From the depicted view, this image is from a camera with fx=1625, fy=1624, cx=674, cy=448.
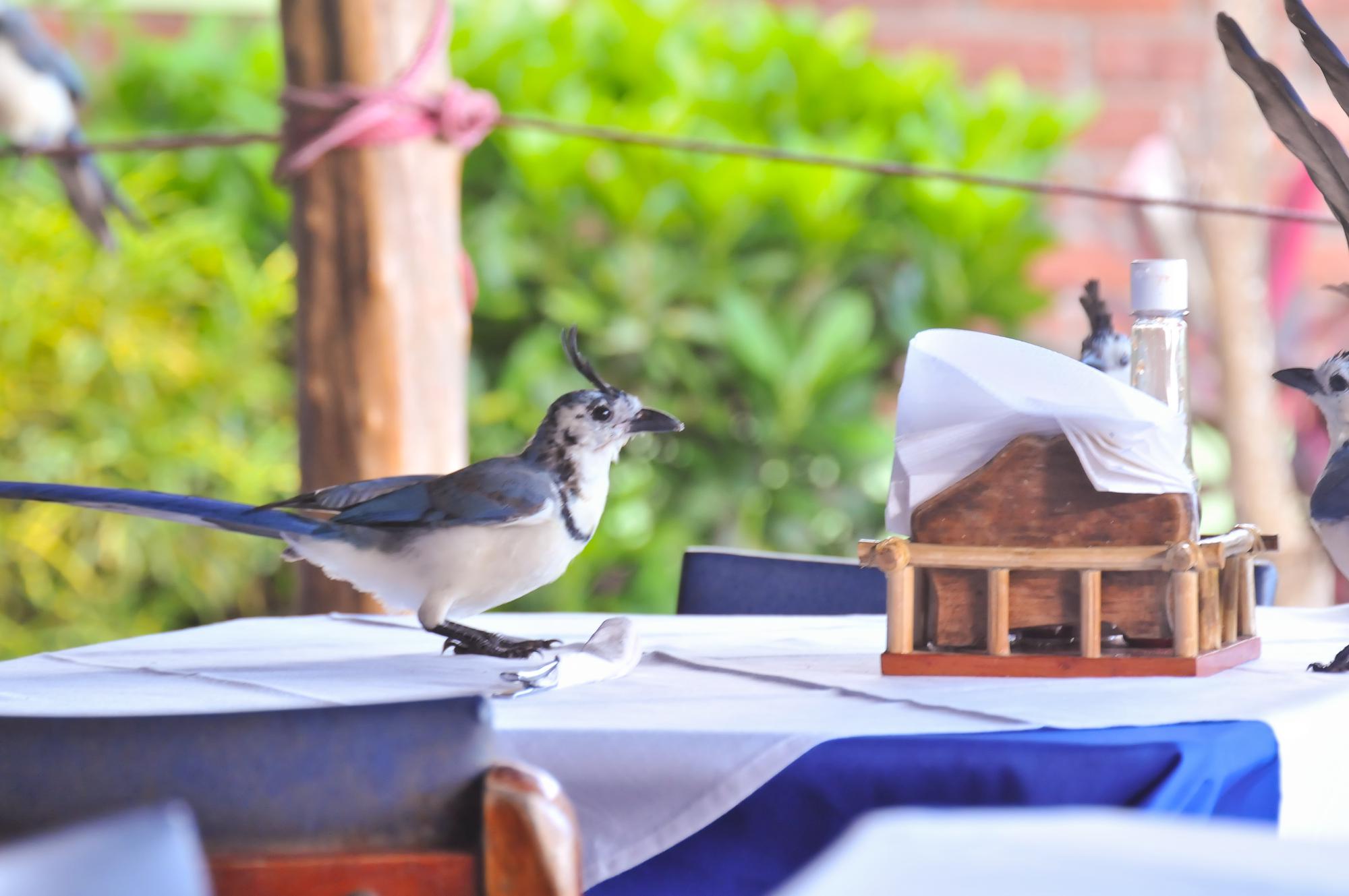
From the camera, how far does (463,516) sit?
1.27 meters

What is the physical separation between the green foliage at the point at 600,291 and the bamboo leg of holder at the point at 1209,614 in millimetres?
2135

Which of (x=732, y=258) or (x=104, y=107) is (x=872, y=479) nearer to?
(x=732, y=258)

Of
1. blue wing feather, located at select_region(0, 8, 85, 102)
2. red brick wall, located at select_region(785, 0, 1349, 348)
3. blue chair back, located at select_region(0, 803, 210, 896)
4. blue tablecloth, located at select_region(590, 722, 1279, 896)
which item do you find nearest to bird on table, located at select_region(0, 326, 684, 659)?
blue tablecloth, located at select_region(590, 722, 1279, 896)

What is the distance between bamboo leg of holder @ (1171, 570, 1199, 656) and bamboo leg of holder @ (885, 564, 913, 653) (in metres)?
0.20

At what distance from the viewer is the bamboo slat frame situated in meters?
1.23

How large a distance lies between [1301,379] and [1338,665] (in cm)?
31

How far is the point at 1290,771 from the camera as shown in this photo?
1.04 meters

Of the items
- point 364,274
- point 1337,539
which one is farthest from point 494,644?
point 364,274

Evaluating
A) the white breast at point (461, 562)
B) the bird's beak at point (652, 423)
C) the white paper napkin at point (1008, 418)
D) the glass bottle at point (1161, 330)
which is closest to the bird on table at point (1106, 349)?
the glass bottle at point (1161, 330)

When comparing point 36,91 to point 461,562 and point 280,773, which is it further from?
point 280,773

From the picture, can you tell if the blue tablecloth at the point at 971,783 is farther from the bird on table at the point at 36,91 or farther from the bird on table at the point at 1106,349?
the bird on table at the point at 36,91

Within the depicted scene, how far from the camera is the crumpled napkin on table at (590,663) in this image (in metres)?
1.17

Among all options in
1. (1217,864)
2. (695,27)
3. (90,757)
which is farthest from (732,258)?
(1217,864)

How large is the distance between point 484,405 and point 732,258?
0.63 metres
